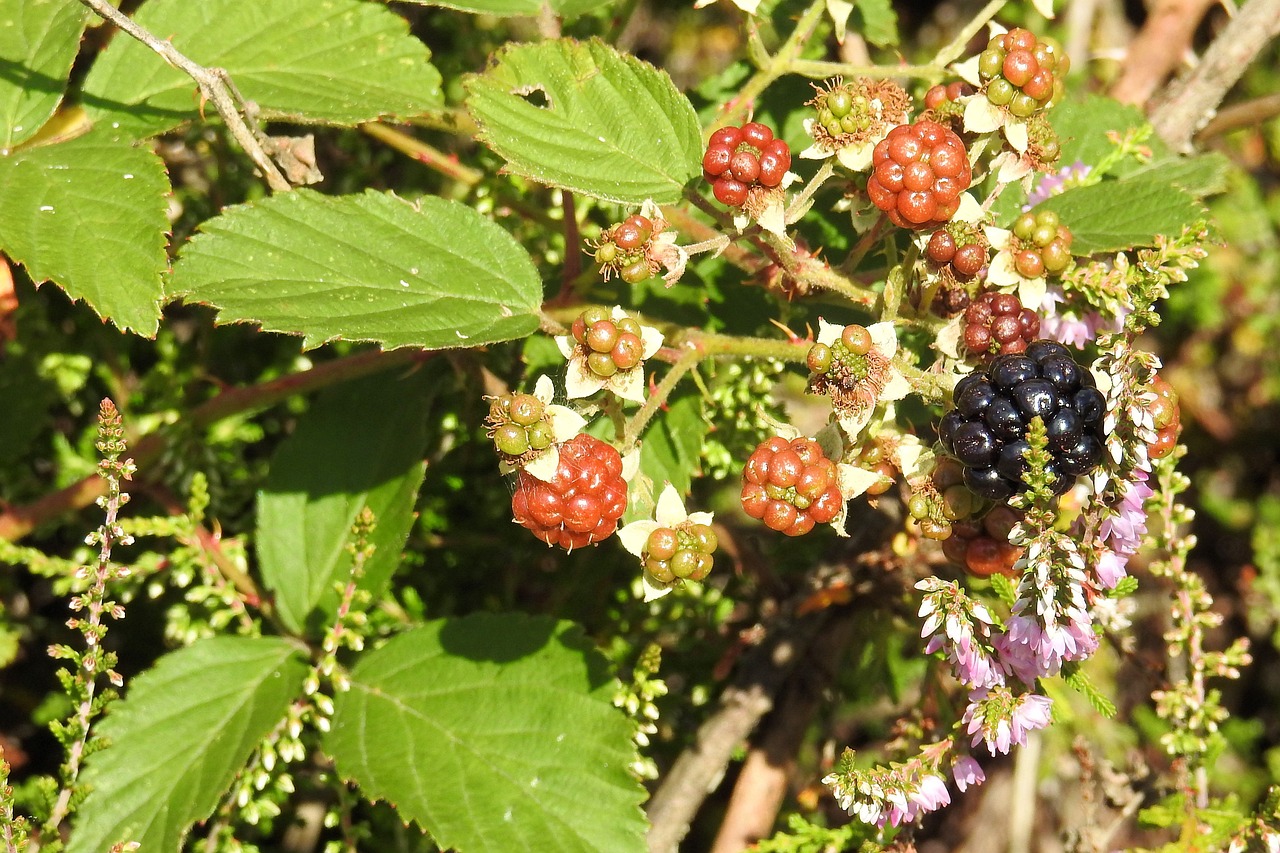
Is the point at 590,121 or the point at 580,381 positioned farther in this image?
the point at 590,121

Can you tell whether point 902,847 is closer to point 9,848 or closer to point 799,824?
point 799,824

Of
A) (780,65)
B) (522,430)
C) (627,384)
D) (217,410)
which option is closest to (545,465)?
(522,430)

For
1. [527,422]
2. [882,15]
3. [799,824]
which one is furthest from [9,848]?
[882,15]

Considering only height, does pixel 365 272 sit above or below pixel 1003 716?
above

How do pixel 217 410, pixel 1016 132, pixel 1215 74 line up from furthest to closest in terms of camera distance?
pixel 1215 74 → pixel 217 410 → pixel 1016 132

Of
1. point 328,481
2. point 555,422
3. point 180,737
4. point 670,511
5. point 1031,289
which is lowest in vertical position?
point 180,737

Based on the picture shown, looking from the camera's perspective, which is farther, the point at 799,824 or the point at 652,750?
the point at 652,750

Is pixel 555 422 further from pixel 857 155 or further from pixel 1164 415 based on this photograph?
pixel 1164 415

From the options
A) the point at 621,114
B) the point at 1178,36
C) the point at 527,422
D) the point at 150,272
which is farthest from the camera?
the point at 1178,36
